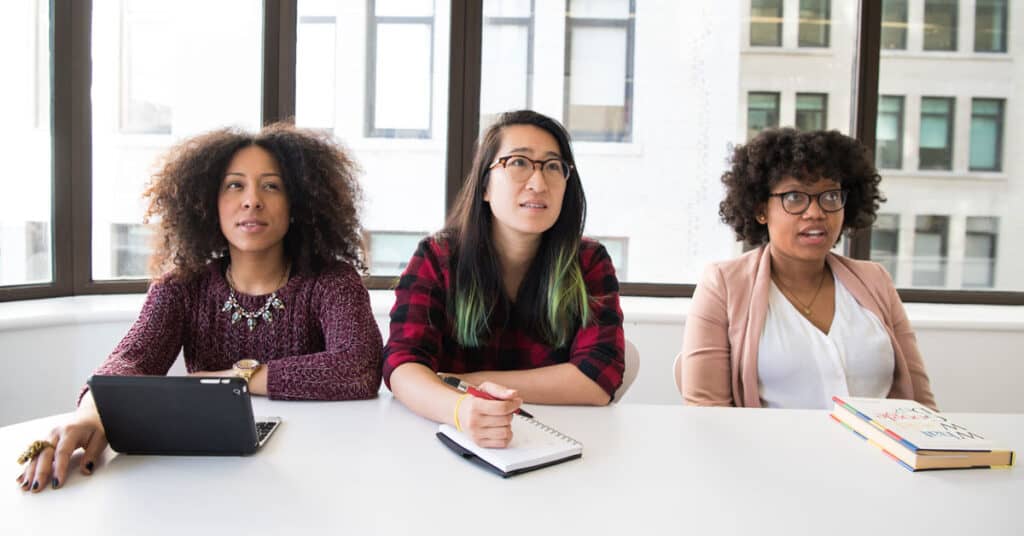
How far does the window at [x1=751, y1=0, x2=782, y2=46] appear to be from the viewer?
3221mm

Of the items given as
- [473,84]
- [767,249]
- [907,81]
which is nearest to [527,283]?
[767,249]

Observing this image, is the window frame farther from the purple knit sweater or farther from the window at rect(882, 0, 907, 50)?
the purple knit sweater

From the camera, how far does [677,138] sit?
3254mm

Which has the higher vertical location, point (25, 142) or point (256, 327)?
point (25, 142)

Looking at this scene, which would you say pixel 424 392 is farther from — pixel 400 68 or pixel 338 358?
pixel 400 68

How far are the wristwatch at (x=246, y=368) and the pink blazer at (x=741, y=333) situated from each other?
1.10 m

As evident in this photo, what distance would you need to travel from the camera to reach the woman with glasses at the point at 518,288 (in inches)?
60.9

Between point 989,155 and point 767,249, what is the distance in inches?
85.1

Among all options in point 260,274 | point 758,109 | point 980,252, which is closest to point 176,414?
point 260,274

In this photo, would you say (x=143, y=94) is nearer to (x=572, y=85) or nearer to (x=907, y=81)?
(x=572, y=85)

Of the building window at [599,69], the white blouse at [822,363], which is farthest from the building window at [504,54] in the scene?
the white blouse at [822,363]

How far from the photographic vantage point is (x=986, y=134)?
3373 millimetres

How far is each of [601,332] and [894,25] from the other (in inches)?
104

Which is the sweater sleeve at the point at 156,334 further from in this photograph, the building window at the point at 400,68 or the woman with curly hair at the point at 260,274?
the building window at the point at 400,68
